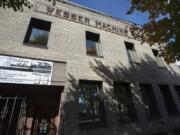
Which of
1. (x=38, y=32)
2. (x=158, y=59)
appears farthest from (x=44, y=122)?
(x=158, y=59)

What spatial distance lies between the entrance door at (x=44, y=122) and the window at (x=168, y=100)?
8.49 meters

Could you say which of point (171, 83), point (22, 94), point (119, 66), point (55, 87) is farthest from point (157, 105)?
point (22, 94)

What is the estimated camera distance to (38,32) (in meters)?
8.21

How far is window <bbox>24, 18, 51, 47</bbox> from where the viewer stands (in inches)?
301

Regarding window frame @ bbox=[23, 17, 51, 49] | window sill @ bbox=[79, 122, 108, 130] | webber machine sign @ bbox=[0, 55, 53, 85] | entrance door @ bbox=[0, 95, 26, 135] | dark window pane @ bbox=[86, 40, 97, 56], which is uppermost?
window frame @ bbox=[23, 17, 51, 49]

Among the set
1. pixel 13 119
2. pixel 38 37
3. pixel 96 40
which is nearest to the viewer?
pixel 13 119

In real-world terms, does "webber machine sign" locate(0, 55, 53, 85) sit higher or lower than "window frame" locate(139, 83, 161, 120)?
higher

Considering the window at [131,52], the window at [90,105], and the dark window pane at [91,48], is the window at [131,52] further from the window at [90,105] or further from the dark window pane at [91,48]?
the window at [90,105]

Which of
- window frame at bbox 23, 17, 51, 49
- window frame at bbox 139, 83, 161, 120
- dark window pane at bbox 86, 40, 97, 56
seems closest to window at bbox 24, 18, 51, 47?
window frame at bbox 23, 17, 51, 49

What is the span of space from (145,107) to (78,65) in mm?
5320

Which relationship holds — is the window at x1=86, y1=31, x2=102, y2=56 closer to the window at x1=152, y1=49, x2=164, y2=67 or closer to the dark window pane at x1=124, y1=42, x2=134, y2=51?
the dark window pane at x1=124, y1=42, x2=134, y2=51

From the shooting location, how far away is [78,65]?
25.0 feet

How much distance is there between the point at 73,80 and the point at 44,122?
2702mm

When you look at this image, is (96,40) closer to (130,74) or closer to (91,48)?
(91,48)
